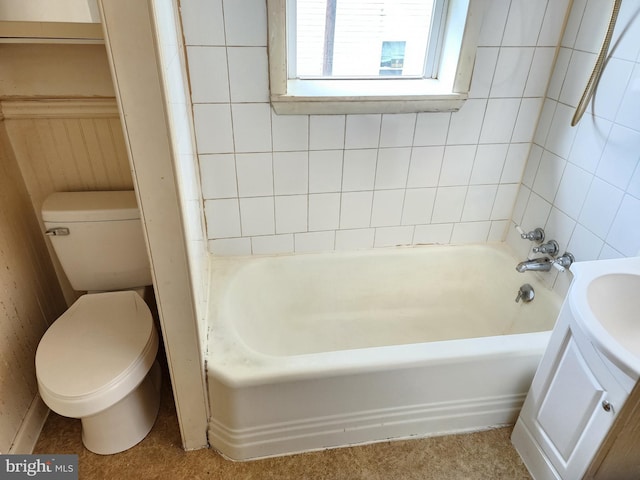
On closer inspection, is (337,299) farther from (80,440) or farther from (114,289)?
(80,440)

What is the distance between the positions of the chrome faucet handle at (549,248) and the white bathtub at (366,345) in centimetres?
15

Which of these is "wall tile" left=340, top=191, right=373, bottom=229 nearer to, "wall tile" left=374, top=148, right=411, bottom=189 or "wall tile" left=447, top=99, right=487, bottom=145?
"wall tile" left=374, top=148, right=411, bottom=189

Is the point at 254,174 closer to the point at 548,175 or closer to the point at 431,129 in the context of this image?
the point at 431,129

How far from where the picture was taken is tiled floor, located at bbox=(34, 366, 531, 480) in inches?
58.4

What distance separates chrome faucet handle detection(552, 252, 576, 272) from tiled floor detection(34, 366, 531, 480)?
0.67 meters

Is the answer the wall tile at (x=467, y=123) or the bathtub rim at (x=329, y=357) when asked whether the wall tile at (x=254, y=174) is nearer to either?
the bathtub rim at (x=329, y=357)

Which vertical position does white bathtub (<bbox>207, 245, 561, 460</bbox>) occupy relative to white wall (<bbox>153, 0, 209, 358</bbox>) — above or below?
below

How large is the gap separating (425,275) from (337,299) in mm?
432

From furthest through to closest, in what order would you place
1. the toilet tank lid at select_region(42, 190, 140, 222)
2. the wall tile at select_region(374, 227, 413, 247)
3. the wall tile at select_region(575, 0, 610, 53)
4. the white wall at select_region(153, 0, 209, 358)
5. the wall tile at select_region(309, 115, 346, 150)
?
the wall tile at select_region(374, 227, 413, 247) < the wall tile at select_region(309, 115, 346, 150) < the toilet tank lid at select_region(42, 190, 140, 222) < the wall tile at select_region(575, 0, 610, 53) < the white wall at select_region(153, 0, 209, 358)

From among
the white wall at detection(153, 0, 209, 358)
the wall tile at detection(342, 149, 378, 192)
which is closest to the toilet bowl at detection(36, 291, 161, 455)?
the white wall at detection(153, 0, 209, 358)

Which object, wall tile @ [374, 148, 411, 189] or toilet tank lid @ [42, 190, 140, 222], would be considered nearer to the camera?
toilet tank lid @ [42, 190, 140, 222]

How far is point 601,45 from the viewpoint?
143 cm

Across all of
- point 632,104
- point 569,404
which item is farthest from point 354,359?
point 632,104

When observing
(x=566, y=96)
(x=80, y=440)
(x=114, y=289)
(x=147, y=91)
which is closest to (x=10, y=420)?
(x=80, y=440)
